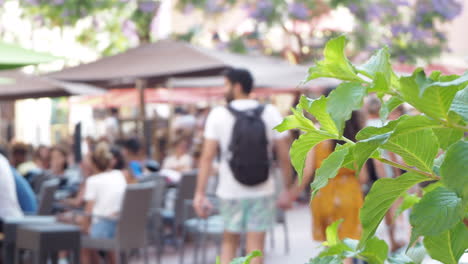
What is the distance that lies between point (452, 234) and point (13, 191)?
578cm

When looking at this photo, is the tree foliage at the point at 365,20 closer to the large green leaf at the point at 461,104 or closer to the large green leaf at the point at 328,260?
the large green leaf at the point at 328,260

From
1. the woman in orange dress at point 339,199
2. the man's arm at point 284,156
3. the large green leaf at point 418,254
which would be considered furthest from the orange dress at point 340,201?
the large green leaf at point 418,254

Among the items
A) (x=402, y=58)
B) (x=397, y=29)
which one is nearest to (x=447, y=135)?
(x=397, y=29)

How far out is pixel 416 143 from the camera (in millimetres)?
1256

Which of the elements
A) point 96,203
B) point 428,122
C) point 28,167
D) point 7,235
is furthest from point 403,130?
point 28,167

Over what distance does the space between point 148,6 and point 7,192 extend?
10113 millimetres

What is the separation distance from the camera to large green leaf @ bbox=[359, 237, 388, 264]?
4.79 feet

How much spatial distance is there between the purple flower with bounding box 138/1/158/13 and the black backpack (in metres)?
9.82

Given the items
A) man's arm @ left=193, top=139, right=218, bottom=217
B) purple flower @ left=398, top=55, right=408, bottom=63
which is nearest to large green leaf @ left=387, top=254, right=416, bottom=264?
man's arm @ left=193, top=139, right=218, bottom=217

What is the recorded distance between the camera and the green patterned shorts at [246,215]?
690 centimetres

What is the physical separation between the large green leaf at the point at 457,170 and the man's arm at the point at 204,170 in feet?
19.4

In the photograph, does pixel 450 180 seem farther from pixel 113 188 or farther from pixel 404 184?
pixel 113 188

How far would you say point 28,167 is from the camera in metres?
12.7

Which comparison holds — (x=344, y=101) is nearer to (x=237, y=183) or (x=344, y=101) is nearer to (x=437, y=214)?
(x=437, y=214)
